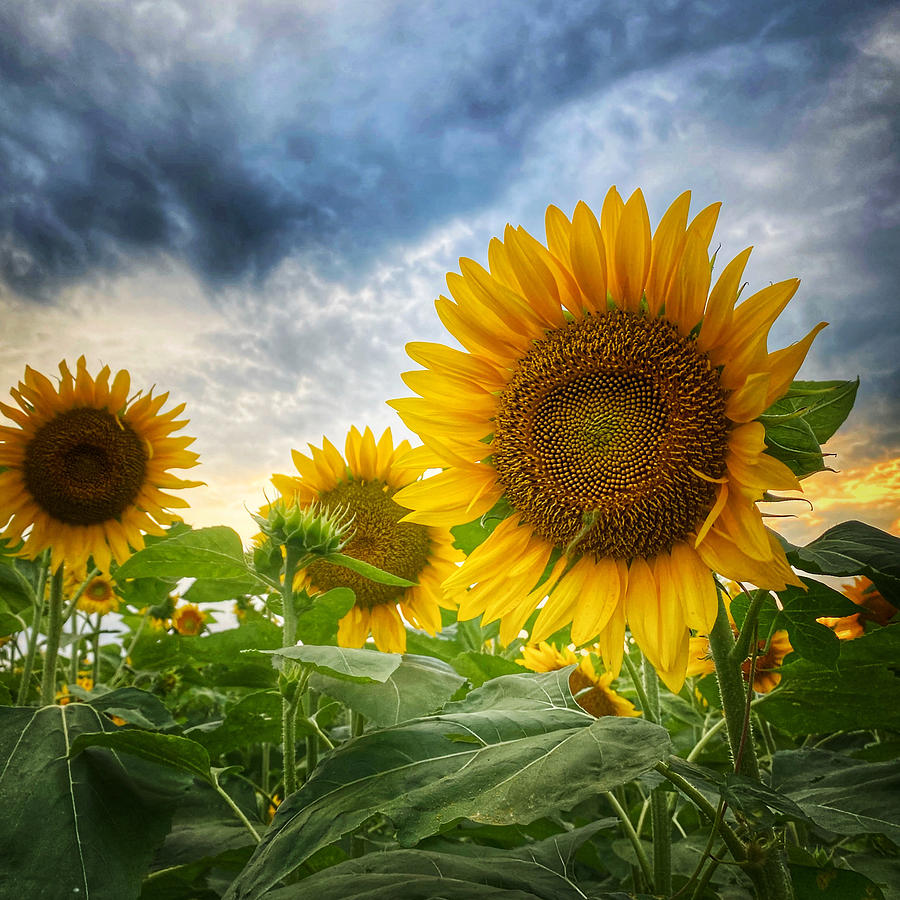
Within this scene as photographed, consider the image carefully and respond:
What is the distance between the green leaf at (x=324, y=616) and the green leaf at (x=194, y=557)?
0.91 ft

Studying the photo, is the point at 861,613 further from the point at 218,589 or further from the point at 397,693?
the point at 218,589

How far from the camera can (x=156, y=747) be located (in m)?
1.52

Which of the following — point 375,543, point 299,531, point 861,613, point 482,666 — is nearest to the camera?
point 299,531

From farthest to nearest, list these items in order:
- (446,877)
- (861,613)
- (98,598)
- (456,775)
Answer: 1. (98,598)
2. (861,613)
3. (446,877)
4. (456,775)

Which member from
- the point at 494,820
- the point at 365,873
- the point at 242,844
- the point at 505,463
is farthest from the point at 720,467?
the point at 242,844

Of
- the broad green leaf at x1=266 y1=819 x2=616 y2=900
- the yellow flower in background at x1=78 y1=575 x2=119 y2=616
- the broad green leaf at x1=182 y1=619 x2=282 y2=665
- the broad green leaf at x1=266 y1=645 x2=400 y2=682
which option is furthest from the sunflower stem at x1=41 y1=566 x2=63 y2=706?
the yellow flower in background at x1=78 y1=575 x2=119 y2=616

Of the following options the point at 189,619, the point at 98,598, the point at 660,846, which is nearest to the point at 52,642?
the point at 660,846

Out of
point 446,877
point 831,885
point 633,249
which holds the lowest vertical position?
point 831,885

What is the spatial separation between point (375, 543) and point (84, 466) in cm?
141

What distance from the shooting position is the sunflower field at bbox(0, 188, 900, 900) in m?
1.21

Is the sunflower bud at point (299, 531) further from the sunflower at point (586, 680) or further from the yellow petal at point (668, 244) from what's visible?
the sunflower at point (586, 680)

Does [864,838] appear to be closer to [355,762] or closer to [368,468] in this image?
[355,762]

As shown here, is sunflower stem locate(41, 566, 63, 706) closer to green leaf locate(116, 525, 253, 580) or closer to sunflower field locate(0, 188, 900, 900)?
sunflower field locate(0, 188, 900, 900)

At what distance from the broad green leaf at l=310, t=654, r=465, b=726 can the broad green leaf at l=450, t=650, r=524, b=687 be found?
435 mm
